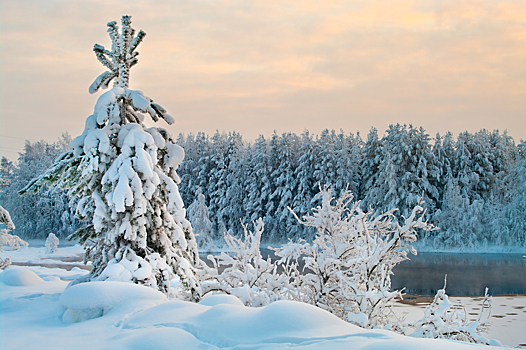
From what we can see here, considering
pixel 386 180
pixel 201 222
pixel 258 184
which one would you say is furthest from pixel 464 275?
pixel 258 184

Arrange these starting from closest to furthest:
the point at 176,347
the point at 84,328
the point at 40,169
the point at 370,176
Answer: the point at 176,347, the point at 84,328, the point at 370,176, the point at 40,169

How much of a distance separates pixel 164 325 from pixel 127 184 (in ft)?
10.8

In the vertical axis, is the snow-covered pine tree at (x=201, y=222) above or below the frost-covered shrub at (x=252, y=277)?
below

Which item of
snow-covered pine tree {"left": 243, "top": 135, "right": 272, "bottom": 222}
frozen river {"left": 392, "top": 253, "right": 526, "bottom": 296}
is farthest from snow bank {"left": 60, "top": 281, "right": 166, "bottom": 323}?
snow-covered pine tree {"left": 243, "top": 135, "right": 272, "bottom": 222}

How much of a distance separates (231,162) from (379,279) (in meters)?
44.6

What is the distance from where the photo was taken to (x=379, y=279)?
6.97 meters

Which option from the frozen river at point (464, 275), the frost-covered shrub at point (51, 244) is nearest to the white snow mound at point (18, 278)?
the frozen river at point (464, 275)

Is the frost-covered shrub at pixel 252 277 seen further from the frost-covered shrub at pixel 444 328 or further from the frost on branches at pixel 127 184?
the frost-covered shrub at pixel 444 328

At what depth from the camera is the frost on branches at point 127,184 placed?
705 cm

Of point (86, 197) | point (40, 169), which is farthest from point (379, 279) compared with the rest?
point (40, 169)

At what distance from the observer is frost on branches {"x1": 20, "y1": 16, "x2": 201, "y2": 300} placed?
7.05 metres

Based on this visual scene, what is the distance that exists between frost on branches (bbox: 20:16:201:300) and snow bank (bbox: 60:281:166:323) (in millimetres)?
1637

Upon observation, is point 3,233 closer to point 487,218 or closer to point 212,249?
point 212,249

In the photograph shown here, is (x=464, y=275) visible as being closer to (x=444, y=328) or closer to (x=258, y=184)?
(x=444, y=328)
